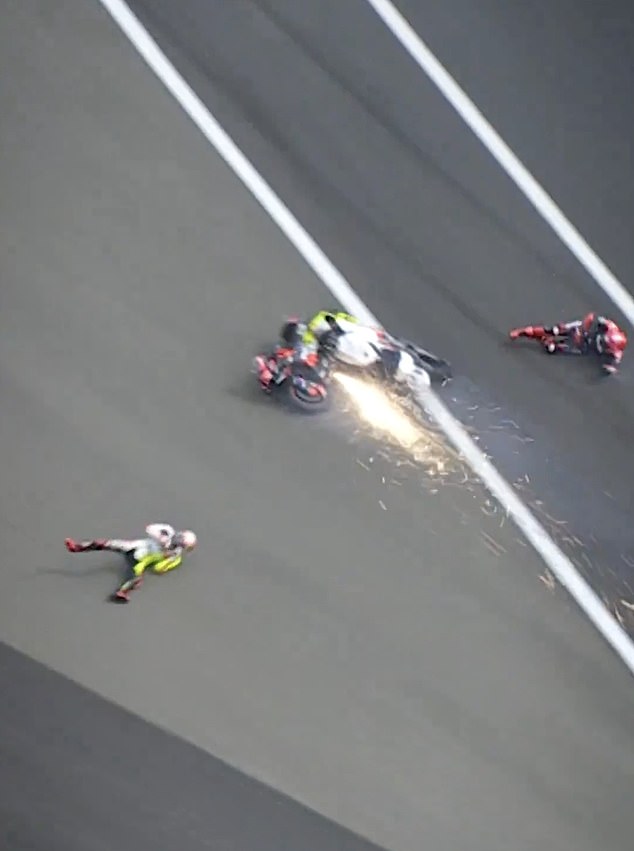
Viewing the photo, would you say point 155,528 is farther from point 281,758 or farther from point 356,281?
point 356,281

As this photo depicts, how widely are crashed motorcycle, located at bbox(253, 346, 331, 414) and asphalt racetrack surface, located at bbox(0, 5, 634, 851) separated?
0.09ft

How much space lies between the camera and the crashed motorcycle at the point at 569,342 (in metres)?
1.58

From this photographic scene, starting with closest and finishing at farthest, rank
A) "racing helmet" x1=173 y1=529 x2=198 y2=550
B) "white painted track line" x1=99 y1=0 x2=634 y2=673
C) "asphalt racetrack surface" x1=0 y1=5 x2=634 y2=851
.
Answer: "asphalt racetrack surface" x1=0 y1=5 x2=634 y2=851
"racing helmet" x1=173 y1=529 x2=198 y2=550
"white painted track line" x1=99 y1=0 x2=634 y2=673

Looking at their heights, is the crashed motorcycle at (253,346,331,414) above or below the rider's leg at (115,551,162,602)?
above

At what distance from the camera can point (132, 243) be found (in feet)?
5.09

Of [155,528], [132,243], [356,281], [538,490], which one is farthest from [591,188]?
[155,528]

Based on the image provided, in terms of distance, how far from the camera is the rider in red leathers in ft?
5.13

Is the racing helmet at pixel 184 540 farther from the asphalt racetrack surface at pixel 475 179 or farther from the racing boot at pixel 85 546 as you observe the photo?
the asphalt racetrack surface at pixel 475 179

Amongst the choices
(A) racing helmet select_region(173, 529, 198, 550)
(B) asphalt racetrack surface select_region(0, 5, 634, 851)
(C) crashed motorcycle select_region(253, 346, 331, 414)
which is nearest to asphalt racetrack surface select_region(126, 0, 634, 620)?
(B) asphalt racetrack surface select_region(0, 5, 634, 851)

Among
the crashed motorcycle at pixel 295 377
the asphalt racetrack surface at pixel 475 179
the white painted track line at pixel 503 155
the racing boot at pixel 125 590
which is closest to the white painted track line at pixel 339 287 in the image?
A: the asphalt racetrack surface at pixel 475 179

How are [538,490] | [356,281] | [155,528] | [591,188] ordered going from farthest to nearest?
[591,188] < [356,281] < [538,490] < [155,528]

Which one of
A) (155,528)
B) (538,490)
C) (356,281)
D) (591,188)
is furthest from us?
(591,188)

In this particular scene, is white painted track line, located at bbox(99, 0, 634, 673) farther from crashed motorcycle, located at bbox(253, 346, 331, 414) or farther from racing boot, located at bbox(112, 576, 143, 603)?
racing boot, located at bbox(112, 576, 143, 603)

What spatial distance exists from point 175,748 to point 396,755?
279mm
